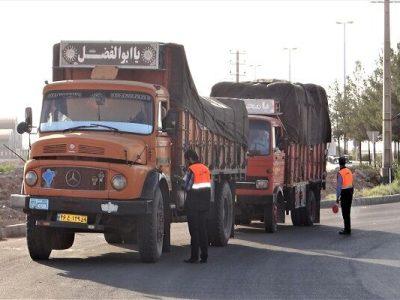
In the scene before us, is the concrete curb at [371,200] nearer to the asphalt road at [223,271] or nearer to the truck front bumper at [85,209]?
the asphalt road at [223,271]

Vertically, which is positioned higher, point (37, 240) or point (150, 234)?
point (150, 234)

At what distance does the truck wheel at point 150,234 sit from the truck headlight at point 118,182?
0.57m

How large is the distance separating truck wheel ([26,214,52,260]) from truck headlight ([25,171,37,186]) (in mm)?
493

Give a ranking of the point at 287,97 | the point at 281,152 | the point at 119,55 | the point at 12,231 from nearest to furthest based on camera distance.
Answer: the point at 119,55 → the point at 12,231 → the point at 281,152 → the point at 287,97

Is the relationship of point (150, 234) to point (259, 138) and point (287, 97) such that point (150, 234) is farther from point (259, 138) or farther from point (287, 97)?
point (287, 97)

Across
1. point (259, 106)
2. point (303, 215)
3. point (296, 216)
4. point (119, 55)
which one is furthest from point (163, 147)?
point (296, 216)

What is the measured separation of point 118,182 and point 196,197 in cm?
141

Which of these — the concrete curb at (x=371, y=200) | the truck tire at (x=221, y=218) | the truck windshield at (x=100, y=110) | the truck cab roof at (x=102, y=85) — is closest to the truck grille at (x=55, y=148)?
the truck windshield at (x=100, y=110)

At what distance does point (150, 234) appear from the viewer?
16219mm

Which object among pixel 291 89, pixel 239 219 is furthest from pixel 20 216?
pixel 291 89

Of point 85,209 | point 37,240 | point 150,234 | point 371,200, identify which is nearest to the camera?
point 85,209

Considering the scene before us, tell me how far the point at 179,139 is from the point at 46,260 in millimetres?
2935

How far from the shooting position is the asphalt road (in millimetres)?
13070

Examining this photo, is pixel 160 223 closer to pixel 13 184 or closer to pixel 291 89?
pixel 291 89
